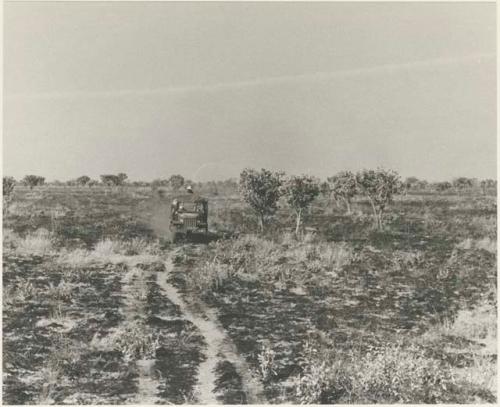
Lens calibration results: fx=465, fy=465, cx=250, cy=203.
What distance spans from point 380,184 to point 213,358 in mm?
18673

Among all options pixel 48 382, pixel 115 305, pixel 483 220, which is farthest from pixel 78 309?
pixel 483 220

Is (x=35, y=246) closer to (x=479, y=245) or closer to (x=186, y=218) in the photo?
(x=186, y=218)

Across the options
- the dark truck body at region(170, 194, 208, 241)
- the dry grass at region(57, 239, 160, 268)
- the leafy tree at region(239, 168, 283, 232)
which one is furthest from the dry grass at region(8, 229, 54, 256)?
the leafy tree at region(239, 168, 283, 232)

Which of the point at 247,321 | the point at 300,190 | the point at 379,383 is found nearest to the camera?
the point at 379,383

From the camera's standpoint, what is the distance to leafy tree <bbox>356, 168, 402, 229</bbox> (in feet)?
81.8

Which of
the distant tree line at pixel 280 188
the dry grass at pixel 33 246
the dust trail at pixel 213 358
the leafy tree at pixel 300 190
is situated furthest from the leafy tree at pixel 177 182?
the dust trail at pixel 213 358

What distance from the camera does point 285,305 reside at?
39.6ft

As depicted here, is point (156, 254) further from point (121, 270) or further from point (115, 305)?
point (115, 305)

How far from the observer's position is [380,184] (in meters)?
25.2

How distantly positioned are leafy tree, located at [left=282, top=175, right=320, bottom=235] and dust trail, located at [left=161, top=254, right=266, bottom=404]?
11.5m

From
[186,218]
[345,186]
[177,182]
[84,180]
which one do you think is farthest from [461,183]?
[186,218]

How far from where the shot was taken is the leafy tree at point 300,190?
22672mm

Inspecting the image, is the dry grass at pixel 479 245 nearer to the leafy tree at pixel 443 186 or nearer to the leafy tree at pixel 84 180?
the leafy tree at pixel 443 186

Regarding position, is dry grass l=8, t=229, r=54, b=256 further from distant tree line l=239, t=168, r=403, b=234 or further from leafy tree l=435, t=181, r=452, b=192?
leafy tree l=435, t=181, r=452, b=192
